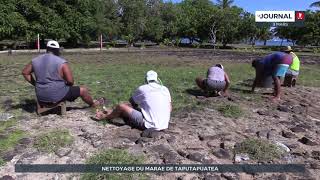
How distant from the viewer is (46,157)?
6.05 metres

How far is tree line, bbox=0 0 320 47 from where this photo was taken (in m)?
42.5

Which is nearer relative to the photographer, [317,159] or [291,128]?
[317,159]

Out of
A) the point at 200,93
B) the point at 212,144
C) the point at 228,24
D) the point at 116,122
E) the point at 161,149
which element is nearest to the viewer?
the point at 161,149

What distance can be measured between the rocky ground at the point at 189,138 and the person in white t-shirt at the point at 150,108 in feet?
0.51

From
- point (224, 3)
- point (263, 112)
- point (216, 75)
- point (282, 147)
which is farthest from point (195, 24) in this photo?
point (282, 147)

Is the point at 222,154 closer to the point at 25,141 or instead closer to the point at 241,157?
the point at 241,157

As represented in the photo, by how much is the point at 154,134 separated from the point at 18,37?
1514 inches

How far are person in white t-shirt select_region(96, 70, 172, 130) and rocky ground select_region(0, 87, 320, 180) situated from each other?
16 centimetres

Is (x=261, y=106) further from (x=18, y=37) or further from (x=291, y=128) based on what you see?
(x=18, y=37)

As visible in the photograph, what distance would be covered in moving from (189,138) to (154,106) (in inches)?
28.5

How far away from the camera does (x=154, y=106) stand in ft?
22.7

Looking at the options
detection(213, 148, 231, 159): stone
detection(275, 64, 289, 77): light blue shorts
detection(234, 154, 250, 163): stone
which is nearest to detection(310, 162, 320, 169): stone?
detection(234, 154, 250, 163): stone

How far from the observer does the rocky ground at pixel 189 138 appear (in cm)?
600

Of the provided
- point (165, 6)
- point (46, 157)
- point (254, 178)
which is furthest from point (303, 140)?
point (165, 6)
